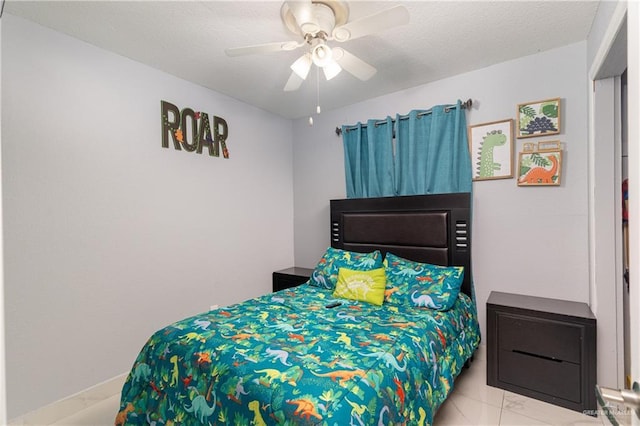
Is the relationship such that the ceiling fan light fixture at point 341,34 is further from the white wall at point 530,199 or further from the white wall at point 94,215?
the white wall at point 94,215

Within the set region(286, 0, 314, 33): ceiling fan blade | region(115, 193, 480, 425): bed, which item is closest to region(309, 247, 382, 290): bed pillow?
region(115, 193, 480, 425): bed

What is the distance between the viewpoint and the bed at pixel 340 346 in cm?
136

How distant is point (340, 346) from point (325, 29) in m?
1.78

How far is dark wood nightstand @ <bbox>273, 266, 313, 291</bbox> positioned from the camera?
135 inches

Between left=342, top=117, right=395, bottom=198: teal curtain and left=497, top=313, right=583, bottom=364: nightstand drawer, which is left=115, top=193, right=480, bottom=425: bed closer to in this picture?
left=497, top=313, right=583, bottom=364: nightstand drawer

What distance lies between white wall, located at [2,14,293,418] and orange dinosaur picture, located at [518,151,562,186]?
104 inches

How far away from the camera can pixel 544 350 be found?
2.15 m

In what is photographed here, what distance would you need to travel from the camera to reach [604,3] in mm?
1820

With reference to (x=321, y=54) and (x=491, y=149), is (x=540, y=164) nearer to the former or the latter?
(x=491, y=149)

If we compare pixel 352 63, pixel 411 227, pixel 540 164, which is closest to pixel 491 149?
pixel 540 164

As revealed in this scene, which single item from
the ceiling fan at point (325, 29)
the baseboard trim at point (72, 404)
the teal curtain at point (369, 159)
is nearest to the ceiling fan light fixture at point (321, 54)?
the ceiling fan at point (325, 29)

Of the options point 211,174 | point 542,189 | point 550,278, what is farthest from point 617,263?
point 211,174

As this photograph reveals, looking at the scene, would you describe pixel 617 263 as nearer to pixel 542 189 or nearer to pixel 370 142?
pixel 542 189

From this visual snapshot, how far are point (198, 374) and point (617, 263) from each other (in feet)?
8.58
